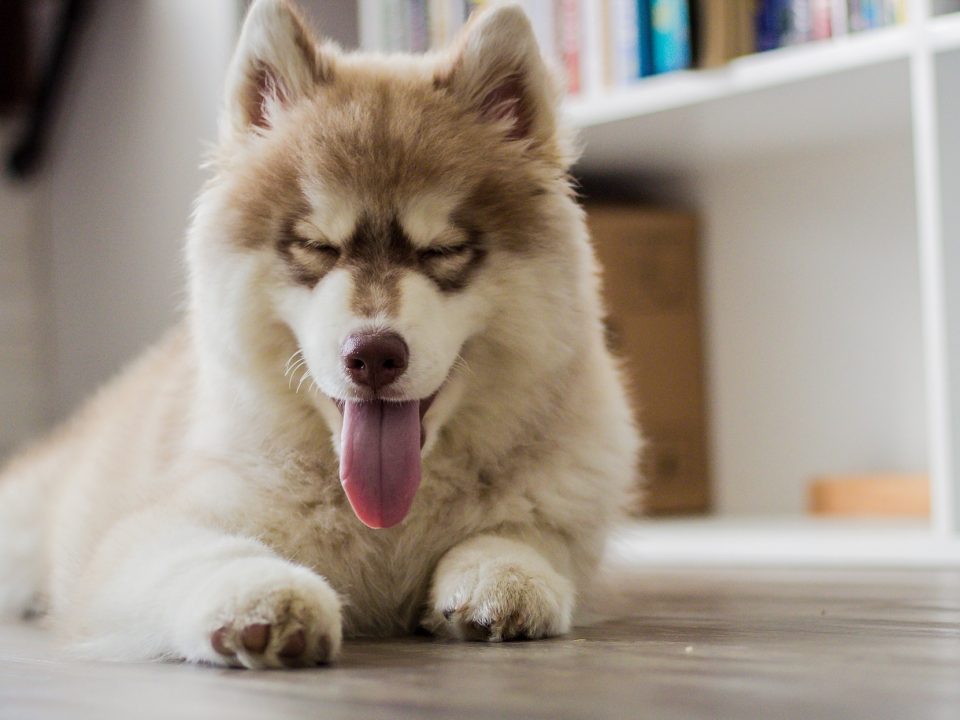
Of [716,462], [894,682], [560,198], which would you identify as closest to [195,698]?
[894,682]

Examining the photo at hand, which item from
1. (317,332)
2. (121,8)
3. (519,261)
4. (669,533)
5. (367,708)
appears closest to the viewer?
(367,708)

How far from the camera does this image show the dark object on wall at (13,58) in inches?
157

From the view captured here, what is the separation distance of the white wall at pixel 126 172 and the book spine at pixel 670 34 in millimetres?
1114

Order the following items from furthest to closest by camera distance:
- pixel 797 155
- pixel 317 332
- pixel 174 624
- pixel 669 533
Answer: pixel 797 155 → pixel 669 533 → pixel 317 332 → pixel 174 624

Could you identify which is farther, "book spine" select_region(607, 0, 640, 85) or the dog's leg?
"book spine" select_region(607, 0, 640, 85)

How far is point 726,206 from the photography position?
3.17 metres

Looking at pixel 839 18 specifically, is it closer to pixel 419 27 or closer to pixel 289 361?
pixel 419 27

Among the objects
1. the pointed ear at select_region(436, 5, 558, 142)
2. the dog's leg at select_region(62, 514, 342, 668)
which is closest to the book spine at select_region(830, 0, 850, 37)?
the pointed ear at select_region(436, 5, 558, 142)

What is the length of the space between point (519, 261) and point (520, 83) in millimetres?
273

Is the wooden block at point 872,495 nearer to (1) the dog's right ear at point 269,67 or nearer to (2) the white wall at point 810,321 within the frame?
(2) the white wall at point 810,321

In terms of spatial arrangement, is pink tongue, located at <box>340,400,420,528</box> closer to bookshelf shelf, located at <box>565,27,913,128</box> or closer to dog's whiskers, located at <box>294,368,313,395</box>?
dog's whiskers, located at <box>294,368,313,395</box>

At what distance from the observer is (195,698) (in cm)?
99

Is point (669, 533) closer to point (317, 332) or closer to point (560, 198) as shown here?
point (560, 198)

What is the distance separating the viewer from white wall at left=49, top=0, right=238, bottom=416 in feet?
10.8
